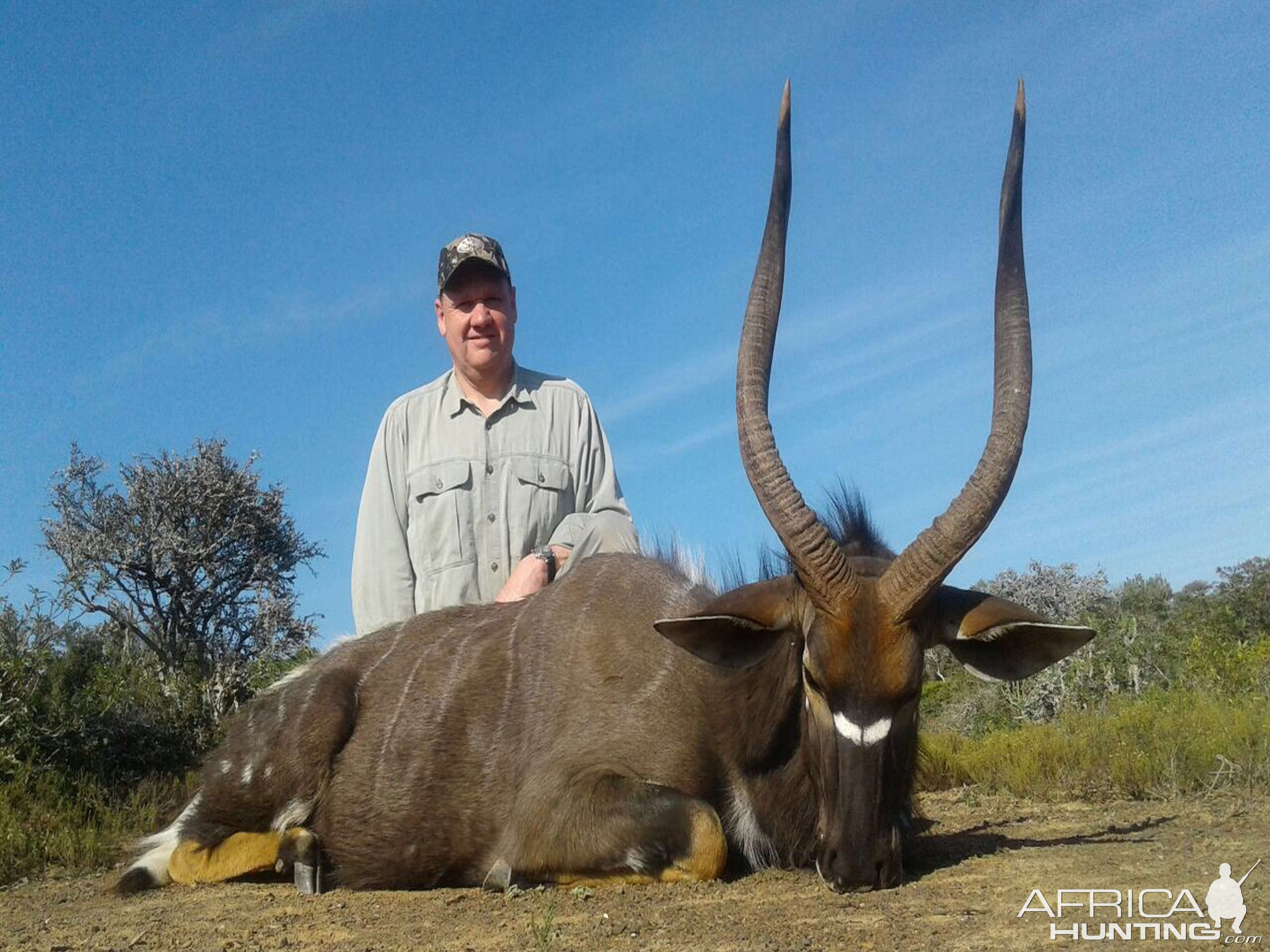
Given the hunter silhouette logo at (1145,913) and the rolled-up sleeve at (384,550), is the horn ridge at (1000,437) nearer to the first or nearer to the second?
the hunter silhouette logo at (1145,913)

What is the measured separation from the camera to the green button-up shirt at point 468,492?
737 centimetres

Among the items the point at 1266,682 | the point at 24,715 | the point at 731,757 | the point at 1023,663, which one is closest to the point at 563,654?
the point at 731,757

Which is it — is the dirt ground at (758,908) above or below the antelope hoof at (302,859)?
below

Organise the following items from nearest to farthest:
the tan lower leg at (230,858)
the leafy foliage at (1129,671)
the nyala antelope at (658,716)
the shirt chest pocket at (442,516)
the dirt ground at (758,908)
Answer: the dirt ground at (758,908), the nyala antelope at (658,716), the tan lower leg at (230,858), the shirt chest pocket at (442,516), the leafy foliage at (1129,671)

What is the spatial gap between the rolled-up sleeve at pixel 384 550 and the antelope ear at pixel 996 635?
3.97 meters

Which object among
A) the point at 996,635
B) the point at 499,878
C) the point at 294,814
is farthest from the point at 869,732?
the point at 294,814

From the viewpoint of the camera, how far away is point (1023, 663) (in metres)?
4.61

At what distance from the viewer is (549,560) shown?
6.80 m

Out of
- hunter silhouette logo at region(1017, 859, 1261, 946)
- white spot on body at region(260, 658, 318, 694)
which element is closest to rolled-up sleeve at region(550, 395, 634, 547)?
white spot on body at region(260, 658, 318, 694)

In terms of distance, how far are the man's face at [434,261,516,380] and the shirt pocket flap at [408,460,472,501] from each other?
1.97 feet

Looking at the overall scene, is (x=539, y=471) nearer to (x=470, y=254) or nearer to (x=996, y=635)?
(x=470, y=254)

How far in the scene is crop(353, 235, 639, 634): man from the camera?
24.2 feet

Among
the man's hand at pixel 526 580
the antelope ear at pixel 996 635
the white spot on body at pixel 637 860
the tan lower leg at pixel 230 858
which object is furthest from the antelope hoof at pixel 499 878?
the antelope ear at pixel 996 635

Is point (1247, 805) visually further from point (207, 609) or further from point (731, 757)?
point (207, 609)
